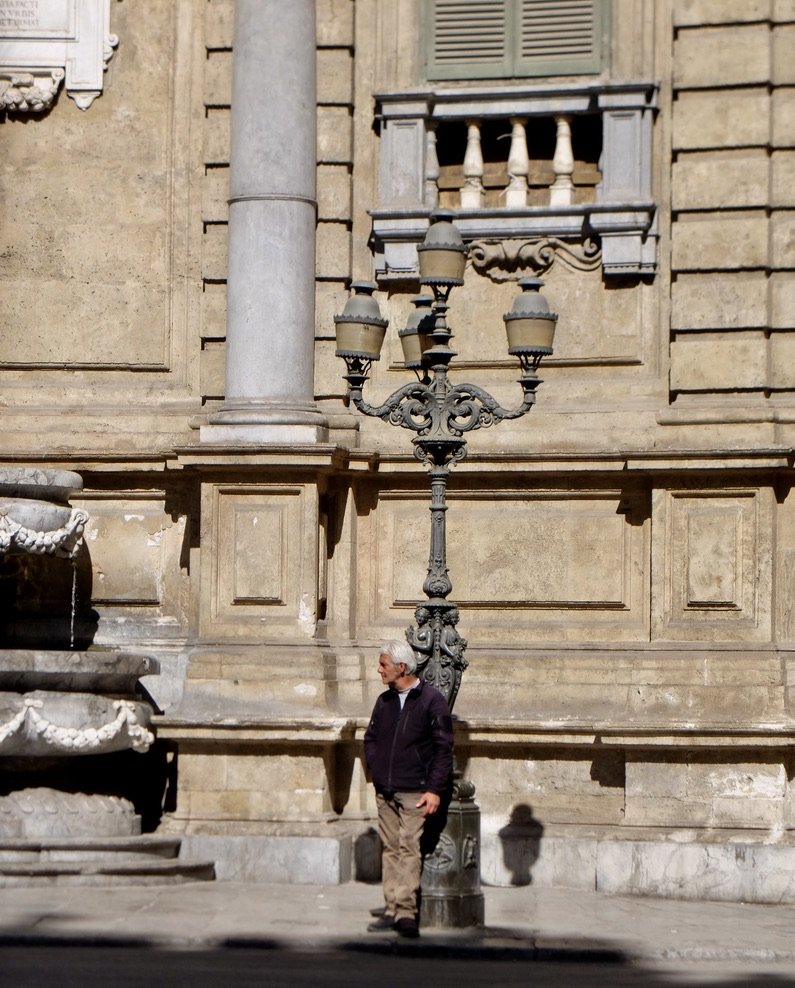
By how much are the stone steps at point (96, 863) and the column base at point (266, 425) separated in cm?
296

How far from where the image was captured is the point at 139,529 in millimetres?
17500

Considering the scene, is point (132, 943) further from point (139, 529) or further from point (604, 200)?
point (604, 200)

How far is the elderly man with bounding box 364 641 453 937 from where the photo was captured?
13516mm

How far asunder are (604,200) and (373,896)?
547cm

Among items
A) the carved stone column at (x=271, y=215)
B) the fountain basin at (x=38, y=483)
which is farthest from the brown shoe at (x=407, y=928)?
the fountain basin at (x=38, y=483)

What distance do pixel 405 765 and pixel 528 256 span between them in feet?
16.5

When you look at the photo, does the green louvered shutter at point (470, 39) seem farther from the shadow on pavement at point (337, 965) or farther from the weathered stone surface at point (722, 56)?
the shadow on pavement at point (337, 965)

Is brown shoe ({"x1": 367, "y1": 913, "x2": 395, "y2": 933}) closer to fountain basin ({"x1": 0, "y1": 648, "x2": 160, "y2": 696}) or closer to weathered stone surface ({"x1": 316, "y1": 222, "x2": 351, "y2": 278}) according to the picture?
fountain basin ({"x1": 0, "y1": 648, "x2": 160, "y2": 696})

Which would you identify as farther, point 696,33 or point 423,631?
point 696,33

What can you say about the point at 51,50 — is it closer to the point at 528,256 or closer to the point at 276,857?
the point at 528,256

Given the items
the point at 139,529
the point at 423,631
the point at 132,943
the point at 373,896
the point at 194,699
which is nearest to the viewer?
the point at 132,943

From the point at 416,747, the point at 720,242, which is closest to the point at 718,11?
the point at 720,242

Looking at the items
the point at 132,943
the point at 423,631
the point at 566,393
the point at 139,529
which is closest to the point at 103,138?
the point at 139,529

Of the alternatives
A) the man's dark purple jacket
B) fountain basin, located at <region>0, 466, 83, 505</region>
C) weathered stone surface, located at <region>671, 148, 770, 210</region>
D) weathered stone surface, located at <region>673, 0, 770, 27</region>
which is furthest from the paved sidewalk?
weathered stone surface, located at <region>673, 0, 770, 27</region>
